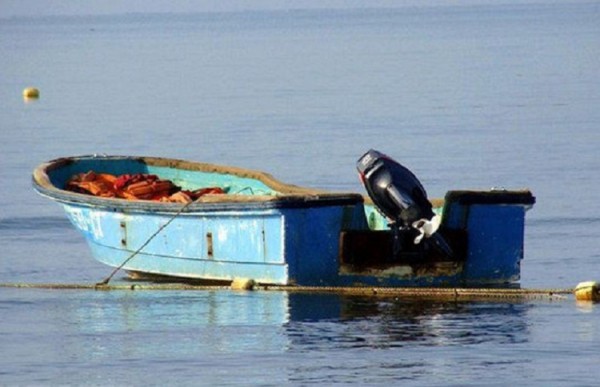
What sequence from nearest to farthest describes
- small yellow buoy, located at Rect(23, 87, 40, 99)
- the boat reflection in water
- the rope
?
the boat reflection in water < the rope < small yellow buoy, located at Rect(23, 87, 40, 99)

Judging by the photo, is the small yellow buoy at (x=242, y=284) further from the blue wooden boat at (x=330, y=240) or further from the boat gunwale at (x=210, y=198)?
the boat gunwale at (x=210, y=198)

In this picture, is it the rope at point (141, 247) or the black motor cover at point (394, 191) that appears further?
the rope at point (141, 247)

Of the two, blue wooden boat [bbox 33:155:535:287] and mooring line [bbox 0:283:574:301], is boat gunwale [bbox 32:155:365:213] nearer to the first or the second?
blue wooden boat [bbox 33:155:535:287]

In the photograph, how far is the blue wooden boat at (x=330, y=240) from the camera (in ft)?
57.6

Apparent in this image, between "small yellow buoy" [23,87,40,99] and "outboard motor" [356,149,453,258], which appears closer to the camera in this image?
"outboard motor" [356,149,453,258]

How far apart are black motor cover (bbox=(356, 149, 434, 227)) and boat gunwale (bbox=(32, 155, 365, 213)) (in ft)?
0.73

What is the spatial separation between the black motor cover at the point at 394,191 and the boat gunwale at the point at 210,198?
0.73ft

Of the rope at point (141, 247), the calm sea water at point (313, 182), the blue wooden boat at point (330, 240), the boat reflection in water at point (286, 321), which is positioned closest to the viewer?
the calm sea water at point (313, 182)

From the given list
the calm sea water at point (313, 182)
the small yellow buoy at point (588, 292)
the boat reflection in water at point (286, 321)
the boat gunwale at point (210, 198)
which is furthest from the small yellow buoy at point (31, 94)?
the small yellow buoy at point (588, 292)

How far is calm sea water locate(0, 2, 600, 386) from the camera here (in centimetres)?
1516

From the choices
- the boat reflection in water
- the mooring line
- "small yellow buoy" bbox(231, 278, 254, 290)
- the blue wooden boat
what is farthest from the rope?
the mooring line

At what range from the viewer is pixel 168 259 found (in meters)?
19.1

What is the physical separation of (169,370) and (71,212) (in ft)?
19.1

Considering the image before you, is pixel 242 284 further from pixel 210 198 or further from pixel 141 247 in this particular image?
pixel 141 247
